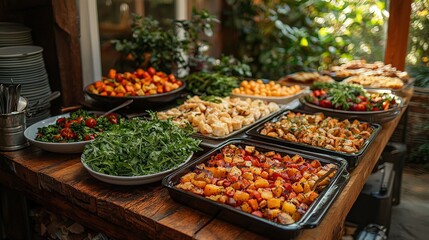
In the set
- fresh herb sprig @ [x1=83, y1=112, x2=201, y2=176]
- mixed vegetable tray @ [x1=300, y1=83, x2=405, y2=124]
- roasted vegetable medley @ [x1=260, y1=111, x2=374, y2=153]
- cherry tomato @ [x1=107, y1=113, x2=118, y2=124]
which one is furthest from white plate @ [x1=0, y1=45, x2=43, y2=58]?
mixed vegetable tray @ [x1=300, y1=83, x2=405, y2=124]

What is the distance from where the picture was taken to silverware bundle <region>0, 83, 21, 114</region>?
190 centimetres

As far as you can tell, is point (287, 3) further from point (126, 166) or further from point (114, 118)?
point (126, 166)

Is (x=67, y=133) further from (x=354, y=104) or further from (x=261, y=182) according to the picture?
(x=354, y=104)

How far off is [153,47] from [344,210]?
214cm

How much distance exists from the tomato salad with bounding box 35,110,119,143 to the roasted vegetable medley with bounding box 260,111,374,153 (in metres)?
0.88

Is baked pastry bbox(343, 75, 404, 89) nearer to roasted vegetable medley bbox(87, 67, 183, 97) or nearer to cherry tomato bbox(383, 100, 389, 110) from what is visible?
cherry tomato bbox(383, 100, 389, 110)

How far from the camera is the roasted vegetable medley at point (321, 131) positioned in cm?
188

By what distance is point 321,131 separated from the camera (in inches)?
80.1

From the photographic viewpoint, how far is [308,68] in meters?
4.85

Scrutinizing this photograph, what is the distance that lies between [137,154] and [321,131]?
1017 mm

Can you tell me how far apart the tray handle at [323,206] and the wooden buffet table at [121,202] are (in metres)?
0.08

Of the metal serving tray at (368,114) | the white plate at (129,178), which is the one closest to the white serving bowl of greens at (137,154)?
the white plate at (129,178)

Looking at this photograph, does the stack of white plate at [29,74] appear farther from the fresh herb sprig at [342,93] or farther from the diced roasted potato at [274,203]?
the fresh herb sprig at [342,93]

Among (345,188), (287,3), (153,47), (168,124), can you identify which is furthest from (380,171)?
(287,3)
